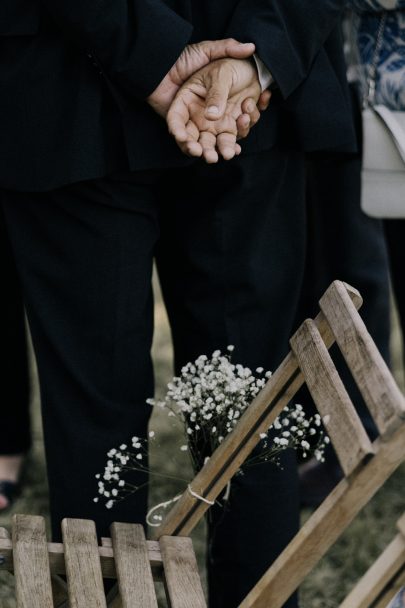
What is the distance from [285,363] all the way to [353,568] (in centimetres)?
110

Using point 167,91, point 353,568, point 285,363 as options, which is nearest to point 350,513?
point 285,363

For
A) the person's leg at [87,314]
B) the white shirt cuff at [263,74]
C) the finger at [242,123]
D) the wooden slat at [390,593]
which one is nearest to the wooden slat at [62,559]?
the person's leg at [87,314]

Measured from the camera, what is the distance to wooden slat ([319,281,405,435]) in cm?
143

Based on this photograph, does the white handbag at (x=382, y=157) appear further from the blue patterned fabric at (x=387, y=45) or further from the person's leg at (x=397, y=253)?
the person's leg at (x=397, y=253)

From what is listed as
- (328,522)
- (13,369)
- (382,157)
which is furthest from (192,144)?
(13,369)

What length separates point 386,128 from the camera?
2385 mm

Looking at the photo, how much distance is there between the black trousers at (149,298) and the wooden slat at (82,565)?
22 centimetres

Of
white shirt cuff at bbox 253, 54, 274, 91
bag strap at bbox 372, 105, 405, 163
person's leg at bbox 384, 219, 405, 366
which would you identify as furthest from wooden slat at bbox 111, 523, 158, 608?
person's leg at bbox 384, 219, 405, 366

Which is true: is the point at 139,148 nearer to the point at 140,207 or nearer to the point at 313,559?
the point at 140,207

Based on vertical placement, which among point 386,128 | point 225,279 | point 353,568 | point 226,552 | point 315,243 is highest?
point 386,128

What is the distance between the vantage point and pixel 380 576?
143 cm

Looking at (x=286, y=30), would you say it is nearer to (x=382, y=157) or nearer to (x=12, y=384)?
(x=382, y=157)

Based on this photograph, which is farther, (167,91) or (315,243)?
(315,243)

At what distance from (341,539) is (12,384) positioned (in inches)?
41.6
